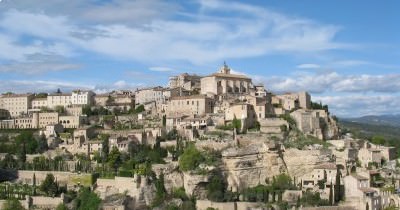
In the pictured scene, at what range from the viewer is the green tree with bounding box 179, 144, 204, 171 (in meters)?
42.8

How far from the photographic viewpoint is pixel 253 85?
63094 millimetres

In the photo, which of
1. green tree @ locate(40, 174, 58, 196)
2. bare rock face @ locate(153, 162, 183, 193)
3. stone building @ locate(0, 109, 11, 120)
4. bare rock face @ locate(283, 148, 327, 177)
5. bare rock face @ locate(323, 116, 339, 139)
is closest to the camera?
bare rock face @ locate(153, 162, 183, 193)

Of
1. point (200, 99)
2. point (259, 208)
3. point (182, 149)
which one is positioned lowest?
point (259, 208)

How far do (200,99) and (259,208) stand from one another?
18133 mm

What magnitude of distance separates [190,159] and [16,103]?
33262mm

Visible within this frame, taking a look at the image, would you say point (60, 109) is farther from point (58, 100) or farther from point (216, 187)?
point (216, 187)

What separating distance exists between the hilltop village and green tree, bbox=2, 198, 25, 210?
113 mm

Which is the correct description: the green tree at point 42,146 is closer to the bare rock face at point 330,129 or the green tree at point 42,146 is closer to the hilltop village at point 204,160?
the hilltop village at point 204,160

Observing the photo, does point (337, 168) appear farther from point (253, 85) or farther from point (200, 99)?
point (253, 85)

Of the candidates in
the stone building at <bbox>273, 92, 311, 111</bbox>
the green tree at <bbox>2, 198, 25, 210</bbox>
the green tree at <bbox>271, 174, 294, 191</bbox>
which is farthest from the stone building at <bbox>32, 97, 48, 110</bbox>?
the green tree at <bbox>271, 174, 294, 191</bbox>

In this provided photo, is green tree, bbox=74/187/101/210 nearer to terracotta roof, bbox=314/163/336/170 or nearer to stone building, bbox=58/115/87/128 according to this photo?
terracotta roof, bbox=314/163/336/170

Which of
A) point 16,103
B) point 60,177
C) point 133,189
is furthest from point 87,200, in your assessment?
point 16,103

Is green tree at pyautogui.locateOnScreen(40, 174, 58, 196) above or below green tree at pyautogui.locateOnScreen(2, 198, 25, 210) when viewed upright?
above

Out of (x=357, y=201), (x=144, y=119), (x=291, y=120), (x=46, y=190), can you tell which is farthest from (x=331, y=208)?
(x=144, y=119)
